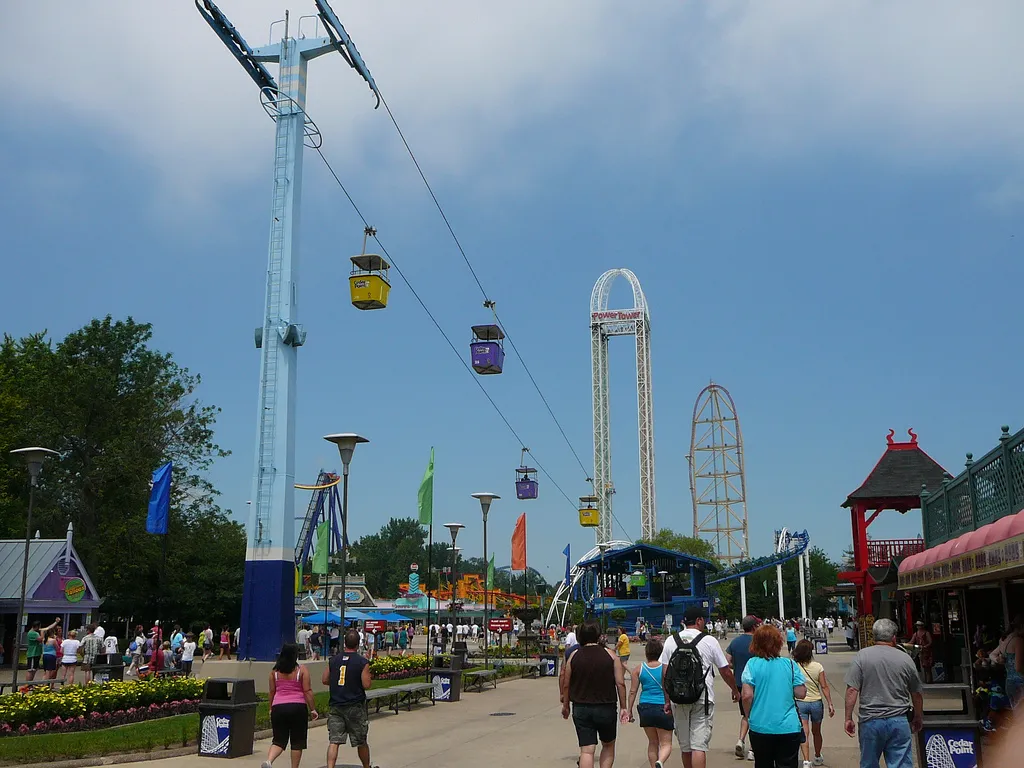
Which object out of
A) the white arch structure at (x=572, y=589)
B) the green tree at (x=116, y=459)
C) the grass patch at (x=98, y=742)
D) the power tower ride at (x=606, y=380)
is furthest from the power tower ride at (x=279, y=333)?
the power tower ride at (x=606, y=380)

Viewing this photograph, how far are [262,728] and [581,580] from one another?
54292 millimetres

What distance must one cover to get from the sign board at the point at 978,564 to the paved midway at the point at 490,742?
276 centimetres

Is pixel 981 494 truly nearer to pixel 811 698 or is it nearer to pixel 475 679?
pixel 811 698

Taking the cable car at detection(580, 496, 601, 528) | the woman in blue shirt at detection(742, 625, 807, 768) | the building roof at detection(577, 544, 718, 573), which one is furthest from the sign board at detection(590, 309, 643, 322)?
the woman in blue shirt at detection(742, 625, 807, 768)

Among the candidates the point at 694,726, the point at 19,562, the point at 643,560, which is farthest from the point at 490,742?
the point at 643,560

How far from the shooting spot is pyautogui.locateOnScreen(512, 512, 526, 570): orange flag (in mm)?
33344

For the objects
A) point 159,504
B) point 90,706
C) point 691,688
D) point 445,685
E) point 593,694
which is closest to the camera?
point 593,694

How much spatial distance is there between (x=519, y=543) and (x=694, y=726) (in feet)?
82.3

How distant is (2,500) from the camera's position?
126ft

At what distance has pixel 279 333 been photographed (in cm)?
2262

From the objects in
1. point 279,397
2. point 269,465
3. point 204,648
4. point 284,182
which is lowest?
point 204,648

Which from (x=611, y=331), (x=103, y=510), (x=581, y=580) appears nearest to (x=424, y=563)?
(x=611, y=331)

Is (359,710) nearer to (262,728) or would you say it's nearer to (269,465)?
(262,728)

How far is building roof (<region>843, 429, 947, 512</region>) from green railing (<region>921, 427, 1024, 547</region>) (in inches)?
285
